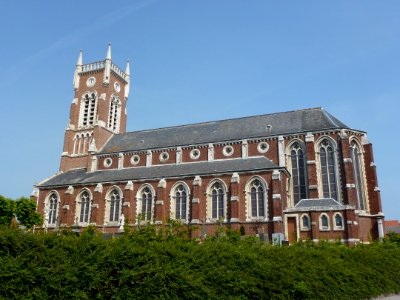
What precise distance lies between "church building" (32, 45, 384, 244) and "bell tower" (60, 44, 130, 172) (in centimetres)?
44

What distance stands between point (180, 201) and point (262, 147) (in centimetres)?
1159

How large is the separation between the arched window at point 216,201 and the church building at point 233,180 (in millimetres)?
116

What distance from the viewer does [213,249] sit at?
11.6 meters

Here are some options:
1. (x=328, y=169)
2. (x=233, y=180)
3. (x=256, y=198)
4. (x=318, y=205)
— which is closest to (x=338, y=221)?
(x=318, y=205)

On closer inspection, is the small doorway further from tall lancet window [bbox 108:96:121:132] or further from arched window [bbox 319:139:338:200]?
tall lancet window [bbox 108:96:121:132]

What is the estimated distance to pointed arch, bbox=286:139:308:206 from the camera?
126 ft

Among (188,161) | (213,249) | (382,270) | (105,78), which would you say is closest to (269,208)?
(188,161)

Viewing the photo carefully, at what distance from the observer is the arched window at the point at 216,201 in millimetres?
37469

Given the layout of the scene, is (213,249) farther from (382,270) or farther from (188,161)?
(188,161)

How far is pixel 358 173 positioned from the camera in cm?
3803

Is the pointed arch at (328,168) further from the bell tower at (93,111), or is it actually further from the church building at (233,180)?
the bell tower at (93,111)

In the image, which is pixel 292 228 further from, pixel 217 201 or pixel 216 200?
pixel 216 200

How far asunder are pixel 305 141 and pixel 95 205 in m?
26.1

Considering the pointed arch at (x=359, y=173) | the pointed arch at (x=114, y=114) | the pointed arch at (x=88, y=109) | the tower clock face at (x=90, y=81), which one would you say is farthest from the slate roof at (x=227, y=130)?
the tower clock face at (x=90, y=81)
